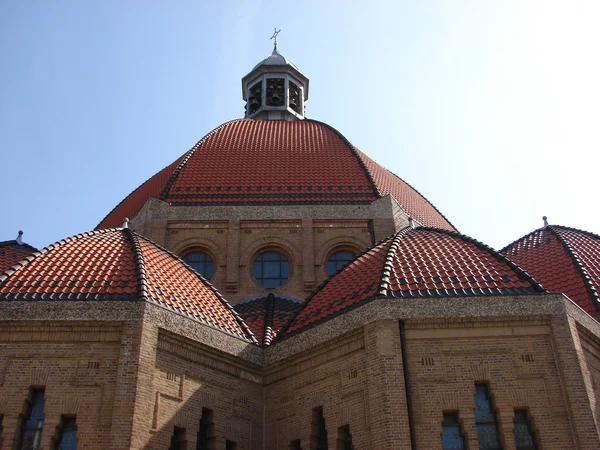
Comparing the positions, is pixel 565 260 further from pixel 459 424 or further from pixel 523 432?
pixel 459 424

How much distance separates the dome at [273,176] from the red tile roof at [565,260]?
11.7ft

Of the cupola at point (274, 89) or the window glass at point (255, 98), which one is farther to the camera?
the window glass at point (255, 98)

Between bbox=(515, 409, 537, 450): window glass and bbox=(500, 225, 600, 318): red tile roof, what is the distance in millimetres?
4896

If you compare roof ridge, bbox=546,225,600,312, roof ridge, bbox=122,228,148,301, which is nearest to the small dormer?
roof ridge, bbox=546,225,600,312

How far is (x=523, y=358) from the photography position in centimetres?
1310

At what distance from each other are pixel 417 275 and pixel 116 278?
635 centimetres

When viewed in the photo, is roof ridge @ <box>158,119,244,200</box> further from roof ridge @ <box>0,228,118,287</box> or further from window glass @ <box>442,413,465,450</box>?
window glass @ <box>442,413,465,450</box>

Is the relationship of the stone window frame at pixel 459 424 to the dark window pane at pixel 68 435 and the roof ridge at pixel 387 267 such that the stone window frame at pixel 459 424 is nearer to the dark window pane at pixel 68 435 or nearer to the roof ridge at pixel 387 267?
the roof ridge at pixel 387 267

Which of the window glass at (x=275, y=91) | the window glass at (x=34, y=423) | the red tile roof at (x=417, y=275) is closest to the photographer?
the window glass at (x=34, y=423)

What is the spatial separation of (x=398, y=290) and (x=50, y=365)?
694 cm

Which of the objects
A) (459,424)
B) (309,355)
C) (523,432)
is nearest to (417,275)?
(309,355)

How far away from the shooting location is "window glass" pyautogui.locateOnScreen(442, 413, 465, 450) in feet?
40.6

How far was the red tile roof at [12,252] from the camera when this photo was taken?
1798 centimetres

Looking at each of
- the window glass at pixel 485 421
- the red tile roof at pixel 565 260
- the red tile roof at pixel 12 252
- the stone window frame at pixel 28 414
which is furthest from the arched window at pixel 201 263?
the window glass at pixel 485 421
